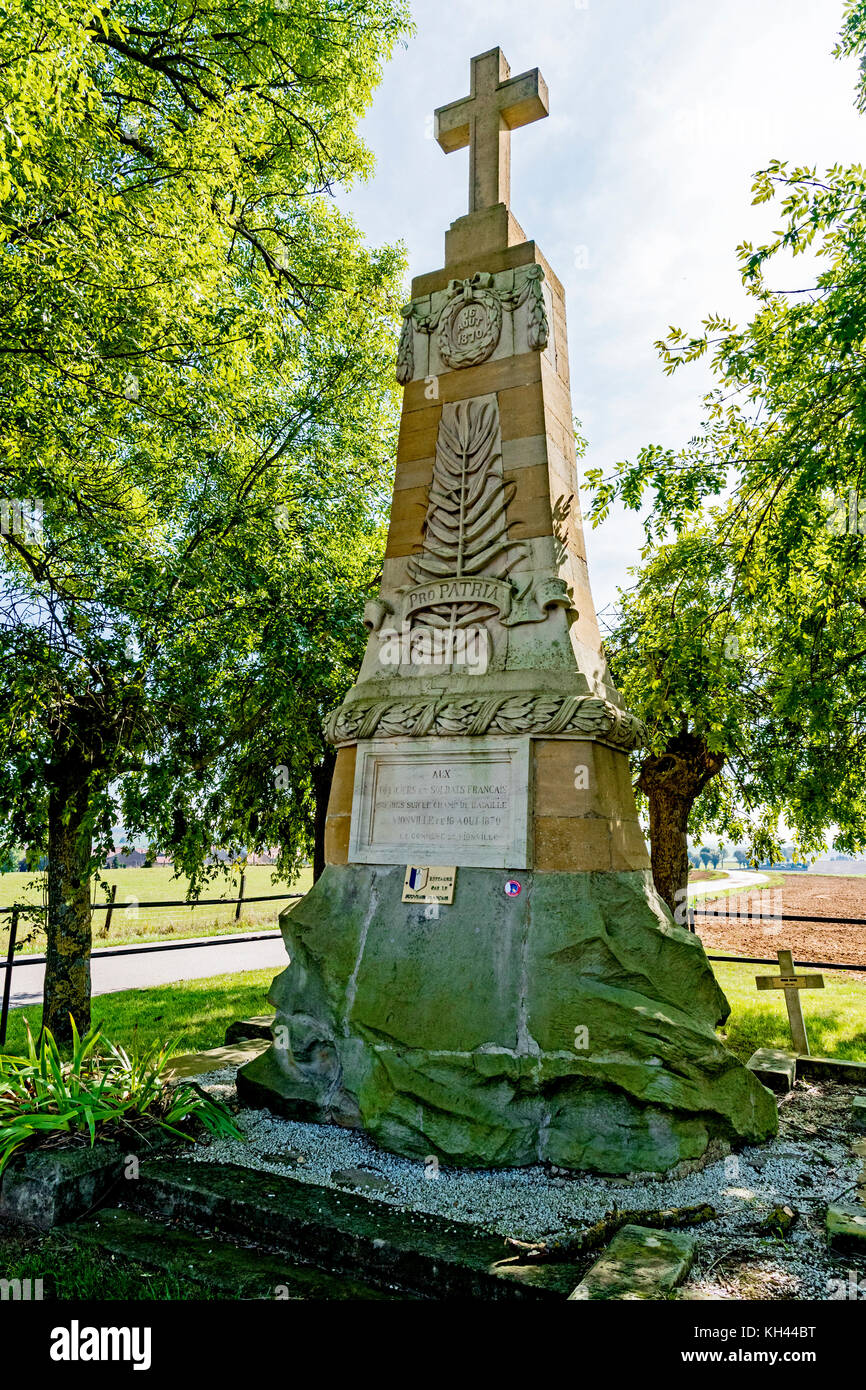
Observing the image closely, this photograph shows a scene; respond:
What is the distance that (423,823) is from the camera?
5090 millimetres

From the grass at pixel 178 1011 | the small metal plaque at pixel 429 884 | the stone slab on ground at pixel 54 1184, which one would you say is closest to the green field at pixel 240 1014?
the grass at pixel 178 1011

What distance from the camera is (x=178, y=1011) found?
990cm

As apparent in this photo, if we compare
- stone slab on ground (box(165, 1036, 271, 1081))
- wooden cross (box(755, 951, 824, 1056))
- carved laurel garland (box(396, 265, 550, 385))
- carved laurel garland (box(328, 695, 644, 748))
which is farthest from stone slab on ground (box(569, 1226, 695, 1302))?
carved laurel garland (box(396, 265, 550, 385))

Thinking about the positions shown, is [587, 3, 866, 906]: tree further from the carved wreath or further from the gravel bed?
the gravel bed

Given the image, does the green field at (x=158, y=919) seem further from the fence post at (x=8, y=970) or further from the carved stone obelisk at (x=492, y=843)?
the carved stone obelisk at (x=492, y=843)

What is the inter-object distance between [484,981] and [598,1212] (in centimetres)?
123

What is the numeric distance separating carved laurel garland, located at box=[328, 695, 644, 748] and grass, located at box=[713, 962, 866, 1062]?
3.16 m

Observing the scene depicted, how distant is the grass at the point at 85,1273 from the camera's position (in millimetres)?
3004

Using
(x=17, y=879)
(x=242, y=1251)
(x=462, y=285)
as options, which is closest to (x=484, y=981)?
(x=242, y=1251)

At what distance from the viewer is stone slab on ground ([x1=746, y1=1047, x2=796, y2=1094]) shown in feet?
18.6

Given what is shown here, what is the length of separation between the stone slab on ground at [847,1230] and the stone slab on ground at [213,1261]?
1781 millimetres

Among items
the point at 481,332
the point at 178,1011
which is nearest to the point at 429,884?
the point at 481,332

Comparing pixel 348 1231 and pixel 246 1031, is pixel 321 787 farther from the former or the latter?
pixel 348 1231

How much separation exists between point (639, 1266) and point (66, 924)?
21.0ft
